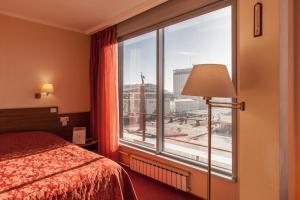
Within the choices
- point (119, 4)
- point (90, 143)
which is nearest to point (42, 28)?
point (119, 4)

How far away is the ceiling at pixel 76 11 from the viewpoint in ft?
8.92

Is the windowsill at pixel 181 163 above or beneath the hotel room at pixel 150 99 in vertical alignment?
beneath

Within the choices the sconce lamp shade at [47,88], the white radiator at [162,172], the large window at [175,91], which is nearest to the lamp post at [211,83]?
the large window at [175,91]

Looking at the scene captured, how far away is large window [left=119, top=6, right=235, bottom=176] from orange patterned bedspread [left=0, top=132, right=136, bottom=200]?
1098 mm

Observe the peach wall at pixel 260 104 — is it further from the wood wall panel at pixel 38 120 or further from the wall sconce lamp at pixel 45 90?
the wood wall panel at pixel 38 120

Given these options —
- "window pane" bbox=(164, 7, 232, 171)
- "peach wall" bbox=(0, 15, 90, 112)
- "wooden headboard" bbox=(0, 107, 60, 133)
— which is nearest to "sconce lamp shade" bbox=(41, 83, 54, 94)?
"peach wall" bbox=(0, 15, 90, 112)

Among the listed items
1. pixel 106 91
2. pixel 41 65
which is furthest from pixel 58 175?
pixel 41 65

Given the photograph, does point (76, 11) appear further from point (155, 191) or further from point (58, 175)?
point (155, 191)

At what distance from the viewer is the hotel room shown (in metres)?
1.38

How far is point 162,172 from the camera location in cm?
267

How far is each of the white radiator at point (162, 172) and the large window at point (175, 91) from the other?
0.21 m

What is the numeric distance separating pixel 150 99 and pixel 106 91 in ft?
2.85

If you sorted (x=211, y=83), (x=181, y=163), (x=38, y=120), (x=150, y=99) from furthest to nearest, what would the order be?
1. (x=38, y=120)
2. (x=150, y=99)
3. (x=181, y=163)
4. (x=211, y=83)

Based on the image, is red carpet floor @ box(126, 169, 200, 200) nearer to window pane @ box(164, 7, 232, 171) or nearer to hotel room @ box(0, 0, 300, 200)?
hotel room @ box(0, 0, 300, 200)
